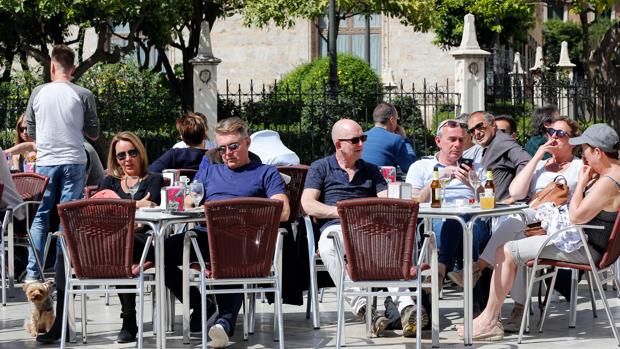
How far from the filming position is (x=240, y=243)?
795 cm

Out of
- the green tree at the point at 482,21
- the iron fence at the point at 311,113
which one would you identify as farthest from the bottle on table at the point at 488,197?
the green tree at the point at 482,21

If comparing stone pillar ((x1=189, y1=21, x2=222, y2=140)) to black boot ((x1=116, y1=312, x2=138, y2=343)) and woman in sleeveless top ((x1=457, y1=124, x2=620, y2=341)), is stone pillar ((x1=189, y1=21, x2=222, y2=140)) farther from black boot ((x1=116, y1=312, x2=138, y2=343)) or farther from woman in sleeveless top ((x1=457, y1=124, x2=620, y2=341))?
woman in sleeveless top ((x1=457, y1=124, x2=620, y2=341))

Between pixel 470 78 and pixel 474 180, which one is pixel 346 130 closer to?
pixel 474 180

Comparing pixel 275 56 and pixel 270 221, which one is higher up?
pixel 275 56

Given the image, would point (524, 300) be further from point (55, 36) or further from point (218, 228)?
point (55, 36)

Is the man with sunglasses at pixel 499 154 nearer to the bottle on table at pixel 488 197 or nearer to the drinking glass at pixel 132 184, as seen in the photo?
the bottle on table at pixel 488 197

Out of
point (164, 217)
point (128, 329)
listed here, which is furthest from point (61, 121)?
point (164, 217)

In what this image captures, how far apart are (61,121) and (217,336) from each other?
335 cm

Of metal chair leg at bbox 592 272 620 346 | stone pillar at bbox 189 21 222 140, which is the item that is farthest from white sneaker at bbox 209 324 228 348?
stone pillar at bbox 189 21 222 140

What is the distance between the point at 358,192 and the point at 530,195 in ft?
4.88

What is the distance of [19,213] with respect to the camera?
10.6 meters

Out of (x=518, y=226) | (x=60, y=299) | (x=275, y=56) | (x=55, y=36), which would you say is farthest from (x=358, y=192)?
(x=275, y=56)

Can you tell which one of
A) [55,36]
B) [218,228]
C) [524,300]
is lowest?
[524,300]

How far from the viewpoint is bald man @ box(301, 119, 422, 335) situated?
9094mm
